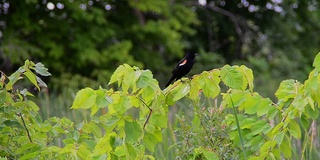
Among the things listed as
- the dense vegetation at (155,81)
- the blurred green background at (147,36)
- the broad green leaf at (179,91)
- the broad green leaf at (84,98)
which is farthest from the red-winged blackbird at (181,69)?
the blurred green background at (147,36)

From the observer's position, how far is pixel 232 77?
196cm

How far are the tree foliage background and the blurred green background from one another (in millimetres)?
18

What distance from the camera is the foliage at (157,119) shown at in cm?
190

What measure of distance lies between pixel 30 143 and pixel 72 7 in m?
8.31

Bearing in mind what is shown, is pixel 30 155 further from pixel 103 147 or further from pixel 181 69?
pixel 181 69

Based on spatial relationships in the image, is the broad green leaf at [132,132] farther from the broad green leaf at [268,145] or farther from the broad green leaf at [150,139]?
the broad green leaf at [268,145]

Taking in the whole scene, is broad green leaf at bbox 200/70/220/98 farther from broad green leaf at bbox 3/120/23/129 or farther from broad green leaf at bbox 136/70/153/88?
broad green leaf at bbox 3/120/23/129

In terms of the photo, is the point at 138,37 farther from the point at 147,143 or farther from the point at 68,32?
the point at 147,143

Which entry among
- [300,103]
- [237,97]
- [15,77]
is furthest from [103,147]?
[300,103]

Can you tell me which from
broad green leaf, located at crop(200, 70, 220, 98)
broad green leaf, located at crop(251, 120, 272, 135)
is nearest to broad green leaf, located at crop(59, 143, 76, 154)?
broad green leaf, located at crop(200, 70, 220, 98)

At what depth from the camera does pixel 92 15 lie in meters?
10.4

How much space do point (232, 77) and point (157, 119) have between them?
0.97 feet

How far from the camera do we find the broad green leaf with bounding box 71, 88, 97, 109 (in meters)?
1.86

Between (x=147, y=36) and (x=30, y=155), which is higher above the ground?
(x=147, y=36)
